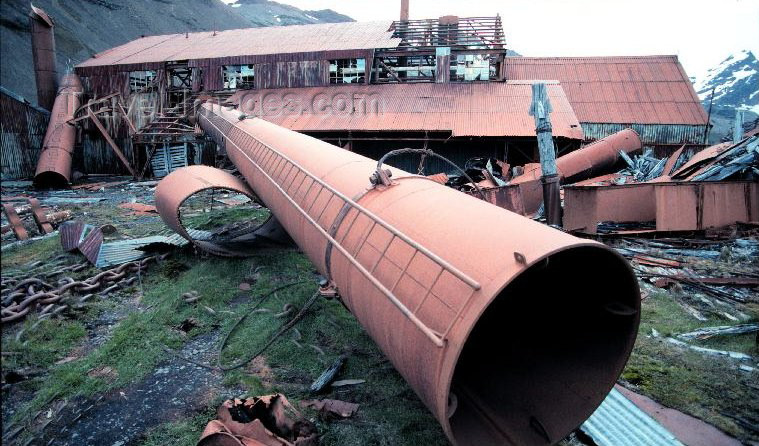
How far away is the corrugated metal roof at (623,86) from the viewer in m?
23.3

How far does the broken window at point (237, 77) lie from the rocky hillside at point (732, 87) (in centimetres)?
4172

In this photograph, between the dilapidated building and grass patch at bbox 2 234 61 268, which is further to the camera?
the dilapidated building

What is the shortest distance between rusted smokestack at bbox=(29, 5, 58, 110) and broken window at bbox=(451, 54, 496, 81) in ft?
72.8

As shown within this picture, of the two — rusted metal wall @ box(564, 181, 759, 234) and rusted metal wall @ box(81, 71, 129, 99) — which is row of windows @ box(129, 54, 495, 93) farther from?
rusted metal wall @ box(564, 181, 759, 234)

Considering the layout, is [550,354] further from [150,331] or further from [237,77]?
[237,77]

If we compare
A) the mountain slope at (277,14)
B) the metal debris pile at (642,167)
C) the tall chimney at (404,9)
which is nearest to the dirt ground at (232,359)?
the metal debris pile at (642,167)

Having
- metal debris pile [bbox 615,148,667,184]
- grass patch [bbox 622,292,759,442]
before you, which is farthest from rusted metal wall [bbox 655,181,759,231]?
grass patch [bbox 622,292,759,442]

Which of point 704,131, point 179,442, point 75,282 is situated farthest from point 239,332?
point 704,131

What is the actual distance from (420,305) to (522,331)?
1.47 metres

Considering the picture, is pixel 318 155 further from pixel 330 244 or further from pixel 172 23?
pixel 172 23

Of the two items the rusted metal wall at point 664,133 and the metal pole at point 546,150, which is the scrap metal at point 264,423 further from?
the rusted metal wall at point 664,133

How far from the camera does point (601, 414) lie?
4.19m

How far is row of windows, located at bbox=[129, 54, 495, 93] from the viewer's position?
22453 mm

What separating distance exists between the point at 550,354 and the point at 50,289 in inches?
316
